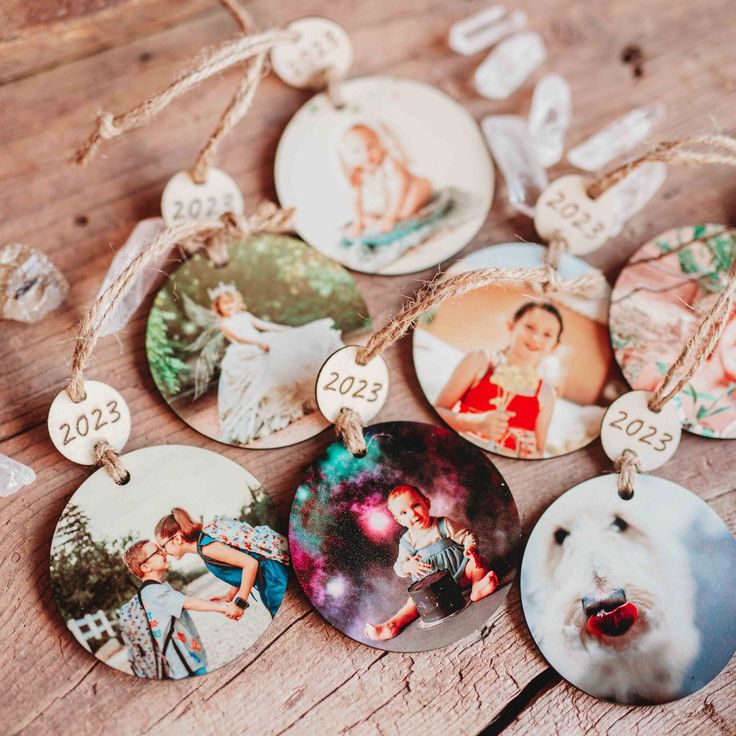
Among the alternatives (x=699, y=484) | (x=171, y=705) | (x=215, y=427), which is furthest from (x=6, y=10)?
(x=699, y=484)

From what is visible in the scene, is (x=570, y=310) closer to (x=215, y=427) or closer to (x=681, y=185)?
(x=681, y=185)

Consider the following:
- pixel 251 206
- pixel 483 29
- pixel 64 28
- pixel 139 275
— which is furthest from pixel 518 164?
pixel 64 28

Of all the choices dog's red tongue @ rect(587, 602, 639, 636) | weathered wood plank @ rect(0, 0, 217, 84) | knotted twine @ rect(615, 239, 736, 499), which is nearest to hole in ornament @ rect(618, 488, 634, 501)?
knotted twine @ rect(615, 239, 736, 499)

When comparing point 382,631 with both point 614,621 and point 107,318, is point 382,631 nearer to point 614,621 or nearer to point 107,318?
point 614,621

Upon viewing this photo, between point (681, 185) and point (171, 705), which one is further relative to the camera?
point (681, 185)

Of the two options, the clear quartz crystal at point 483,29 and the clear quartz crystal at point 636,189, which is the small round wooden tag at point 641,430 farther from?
the clear quartz crystal at point 483,29

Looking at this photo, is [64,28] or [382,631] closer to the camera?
[382,631]

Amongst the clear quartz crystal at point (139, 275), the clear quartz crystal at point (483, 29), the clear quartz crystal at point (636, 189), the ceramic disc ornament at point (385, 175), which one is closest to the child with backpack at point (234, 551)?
the clear quartz crystal at point (139, 275)
